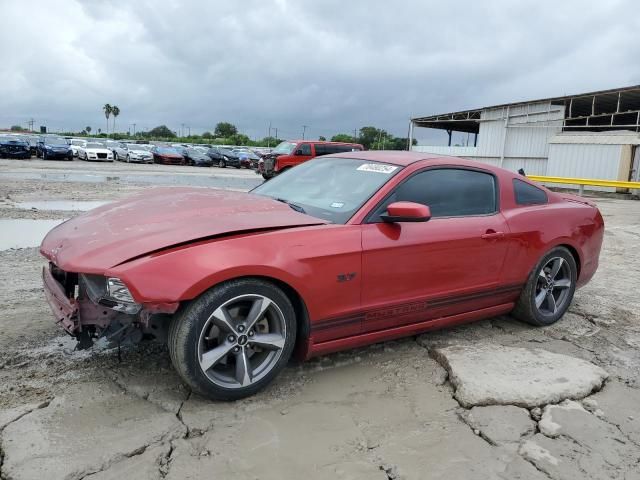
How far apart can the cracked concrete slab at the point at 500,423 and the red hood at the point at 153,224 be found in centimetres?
149

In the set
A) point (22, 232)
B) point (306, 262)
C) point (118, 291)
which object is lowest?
point (22, 232)

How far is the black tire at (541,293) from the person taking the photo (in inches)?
167

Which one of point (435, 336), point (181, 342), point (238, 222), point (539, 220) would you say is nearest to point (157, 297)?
point (181, 342)

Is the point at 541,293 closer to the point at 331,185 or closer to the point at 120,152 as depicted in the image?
the point at 331,185

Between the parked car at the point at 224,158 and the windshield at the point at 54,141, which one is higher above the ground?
the windshield at the point at 54,141

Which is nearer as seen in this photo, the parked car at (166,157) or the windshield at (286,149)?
the windshield at (286,149)

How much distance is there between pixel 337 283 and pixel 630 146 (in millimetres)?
23295

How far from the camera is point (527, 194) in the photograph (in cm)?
438

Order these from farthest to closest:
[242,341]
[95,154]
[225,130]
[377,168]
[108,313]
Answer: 1. [225,130]
2. [95,154]
3. [377,168]
4. [242,341]
5. [108,313]

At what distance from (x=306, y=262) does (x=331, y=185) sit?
101 cm

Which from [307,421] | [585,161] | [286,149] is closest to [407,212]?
[307,421]

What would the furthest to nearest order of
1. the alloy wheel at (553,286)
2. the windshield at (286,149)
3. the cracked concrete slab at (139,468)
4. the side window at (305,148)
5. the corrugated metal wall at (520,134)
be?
the corrugated metal wall at (520,134) < the windshield at (286,149) < the side window at (305,148) < the alloy wheel at (553,286) < the cracked concrete slab at (139,468)

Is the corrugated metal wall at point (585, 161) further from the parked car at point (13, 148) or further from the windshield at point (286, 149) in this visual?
the parked car at point (13, 148)

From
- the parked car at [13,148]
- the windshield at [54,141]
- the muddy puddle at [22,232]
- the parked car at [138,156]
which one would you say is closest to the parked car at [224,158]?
the parked car at [138,156]
